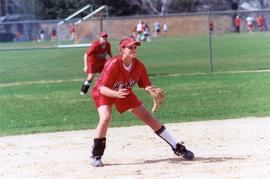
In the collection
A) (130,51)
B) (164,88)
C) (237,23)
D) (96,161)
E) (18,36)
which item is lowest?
(18,36)

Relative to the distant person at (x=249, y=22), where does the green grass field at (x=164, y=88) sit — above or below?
above

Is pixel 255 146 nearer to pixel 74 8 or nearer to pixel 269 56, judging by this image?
pixel 269 56

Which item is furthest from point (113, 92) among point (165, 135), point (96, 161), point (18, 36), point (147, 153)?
point (18, 36)

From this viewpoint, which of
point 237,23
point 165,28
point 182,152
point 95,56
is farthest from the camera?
point 165,28

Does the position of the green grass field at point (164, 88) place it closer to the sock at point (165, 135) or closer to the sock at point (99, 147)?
the sock at point (165, 135)

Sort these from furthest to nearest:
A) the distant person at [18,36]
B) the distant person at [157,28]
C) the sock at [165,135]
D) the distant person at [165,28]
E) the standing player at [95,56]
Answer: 1. the distant person at [165,28]
2. the distant person at [157,28]
3. the distant person at [18,36]
4. the standing player at [95,56]
5. the sock at [165,135]

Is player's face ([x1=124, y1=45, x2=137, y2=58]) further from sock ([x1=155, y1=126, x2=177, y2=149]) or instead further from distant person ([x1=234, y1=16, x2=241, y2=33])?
distant person ([x1=234, y1=16, x2=241, y2=33])

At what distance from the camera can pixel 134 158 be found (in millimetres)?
8531

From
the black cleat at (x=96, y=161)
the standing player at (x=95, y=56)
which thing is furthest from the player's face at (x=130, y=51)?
the standing player at (x=95, y=56)

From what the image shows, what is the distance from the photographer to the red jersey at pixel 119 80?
7980 millimetres

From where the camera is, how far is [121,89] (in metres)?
7.84

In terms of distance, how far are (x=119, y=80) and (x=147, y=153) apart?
1.31 meters

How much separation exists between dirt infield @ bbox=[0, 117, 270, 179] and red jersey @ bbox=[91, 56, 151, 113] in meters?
0.76

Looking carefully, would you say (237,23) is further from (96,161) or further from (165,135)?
(96,161)
